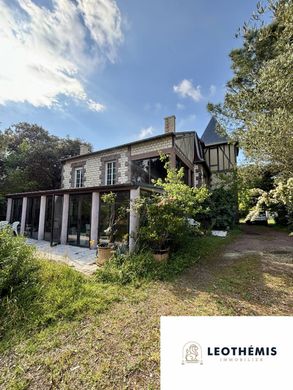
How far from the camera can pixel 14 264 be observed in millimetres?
3854

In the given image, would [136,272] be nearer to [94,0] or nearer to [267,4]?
[267,4]

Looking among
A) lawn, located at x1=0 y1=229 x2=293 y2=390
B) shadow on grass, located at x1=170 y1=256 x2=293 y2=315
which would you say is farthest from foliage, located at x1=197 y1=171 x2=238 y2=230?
lawn, located at x1=0 y1=229 x2=293 y2=390

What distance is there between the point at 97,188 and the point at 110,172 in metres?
4.20

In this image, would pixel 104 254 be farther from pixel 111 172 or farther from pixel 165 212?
pixel 111 172

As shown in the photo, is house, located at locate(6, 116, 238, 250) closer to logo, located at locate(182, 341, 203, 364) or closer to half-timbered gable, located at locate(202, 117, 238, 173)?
logo, located at locate(182, 341, 203, 364)

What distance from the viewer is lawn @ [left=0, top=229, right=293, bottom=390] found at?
2117 millimetres

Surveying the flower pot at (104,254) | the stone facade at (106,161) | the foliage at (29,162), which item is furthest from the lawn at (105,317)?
the foliage at (29,162)

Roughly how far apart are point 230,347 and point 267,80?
247 inches

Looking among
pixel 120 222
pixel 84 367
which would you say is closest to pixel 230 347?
pixel 84 367

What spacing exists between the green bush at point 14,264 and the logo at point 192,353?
134 inches

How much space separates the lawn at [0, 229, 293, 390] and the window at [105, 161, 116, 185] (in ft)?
24.3

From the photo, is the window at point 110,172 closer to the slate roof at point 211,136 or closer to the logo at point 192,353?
the logo at point 192,353

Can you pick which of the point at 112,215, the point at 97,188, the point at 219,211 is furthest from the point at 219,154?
the point at 112,215

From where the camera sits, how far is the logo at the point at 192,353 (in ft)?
4.68
